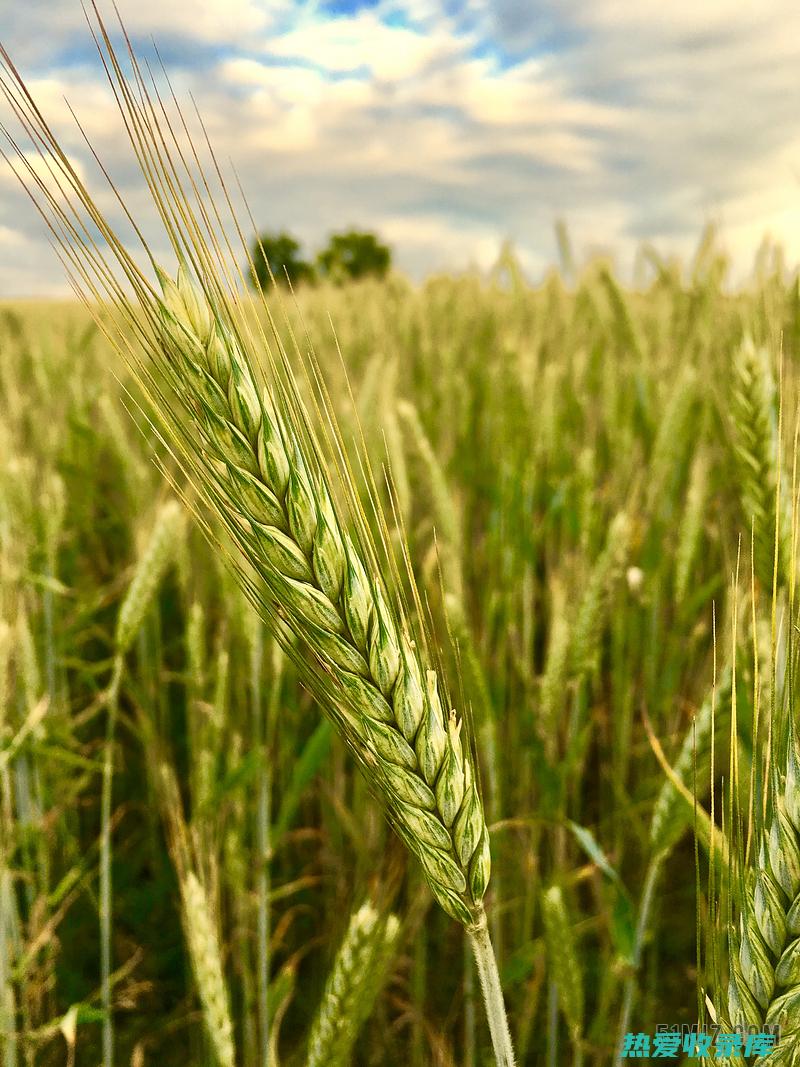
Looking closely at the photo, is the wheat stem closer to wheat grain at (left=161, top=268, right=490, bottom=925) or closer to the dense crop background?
wheat grain at (left=161, top=268, right=490, bottom=925)

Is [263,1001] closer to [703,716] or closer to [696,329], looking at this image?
[703,716]

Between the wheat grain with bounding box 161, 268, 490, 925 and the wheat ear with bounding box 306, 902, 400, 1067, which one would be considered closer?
the wheat grain with bounding box 161, 268, 490, 925

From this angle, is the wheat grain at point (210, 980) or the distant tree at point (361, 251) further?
the distant tree at point (361, 251)

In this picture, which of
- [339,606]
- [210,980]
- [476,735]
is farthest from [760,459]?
[210,980]

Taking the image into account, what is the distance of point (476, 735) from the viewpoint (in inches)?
47.5

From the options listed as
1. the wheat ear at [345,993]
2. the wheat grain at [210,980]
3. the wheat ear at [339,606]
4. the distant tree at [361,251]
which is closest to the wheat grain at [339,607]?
the wheat ear at [339,606]

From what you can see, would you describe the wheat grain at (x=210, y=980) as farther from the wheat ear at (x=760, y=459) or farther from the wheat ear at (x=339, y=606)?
the wheat ear at (x=760, y=459)

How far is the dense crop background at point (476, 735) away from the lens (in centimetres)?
122

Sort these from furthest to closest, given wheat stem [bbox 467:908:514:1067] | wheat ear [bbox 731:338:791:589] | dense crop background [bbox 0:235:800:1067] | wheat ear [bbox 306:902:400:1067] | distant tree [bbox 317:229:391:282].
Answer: distant tree [bbox 317:229:391:282] < dense crop background [bbox 0:235:800:1067] < wheat ear [bbox 731:338:791:589] < wheat ear [bbox 306:902:400:1067] < wheat stem [bbox 467:908:514:1067]

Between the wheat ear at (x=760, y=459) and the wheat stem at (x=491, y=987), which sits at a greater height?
the wheat ear at (x=760, y=459)

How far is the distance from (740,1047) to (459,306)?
15.2ft

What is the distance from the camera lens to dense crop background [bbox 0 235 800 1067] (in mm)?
1218

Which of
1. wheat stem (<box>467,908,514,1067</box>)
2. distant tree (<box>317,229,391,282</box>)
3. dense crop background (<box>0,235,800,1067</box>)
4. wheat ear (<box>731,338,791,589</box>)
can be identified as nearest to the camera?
wheat stem (<box>467,908,514,1067</box>)

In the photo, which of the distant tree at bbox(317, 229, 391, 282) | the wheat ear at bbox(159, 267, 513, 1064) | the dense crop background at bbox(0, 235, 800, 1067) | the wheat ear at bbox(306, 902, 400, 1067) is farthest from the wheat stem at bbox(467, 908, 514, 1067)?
the distant tree at bbox(317, 229, 391, 282)
